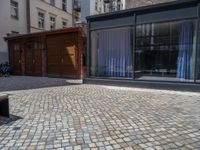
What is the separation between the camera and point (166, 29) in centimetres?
871

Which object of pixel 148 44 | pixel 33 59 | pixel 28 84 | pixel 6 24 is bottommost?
pixel 28 84

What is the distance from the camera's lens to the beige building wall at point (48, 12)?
1964 centimetres

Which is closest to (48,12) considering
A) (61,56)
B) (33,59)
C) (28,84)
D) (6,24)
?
(6,24)

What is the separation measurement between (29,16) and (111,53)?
12.8 meters

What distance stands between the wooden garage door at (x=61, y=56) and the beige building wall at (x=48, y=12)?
7.51 meters

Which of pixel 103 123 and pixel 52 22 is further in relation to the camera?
pixel 52 22

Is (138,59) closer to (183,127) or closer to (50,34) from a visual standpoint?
(183,127)

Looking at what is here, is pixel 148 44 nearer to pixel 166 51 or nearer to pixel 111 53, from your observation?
pixel 166 51

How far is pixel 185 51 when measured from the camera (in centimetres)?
796

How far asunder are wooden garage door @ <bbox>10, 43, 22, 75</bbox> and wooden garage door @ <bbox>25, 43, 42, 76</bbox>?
0.80m

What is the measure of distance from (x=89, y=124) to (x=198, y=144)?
2.04 metres

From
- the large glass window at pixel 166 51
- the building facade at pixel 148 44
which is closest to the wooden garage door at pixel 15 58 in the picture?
the building facade at pixel 148 44

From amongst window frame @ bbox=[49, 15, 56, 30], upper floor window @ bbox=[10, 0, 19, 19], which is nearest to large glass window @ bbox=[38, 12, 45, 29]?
window frame @ bbox=[49, 15, 56, 30]

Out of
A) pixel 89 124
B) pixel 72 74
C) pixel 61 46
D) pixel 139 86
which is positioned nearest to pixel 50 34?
pixel 61 46
